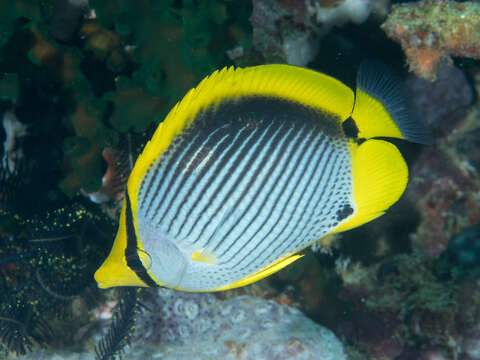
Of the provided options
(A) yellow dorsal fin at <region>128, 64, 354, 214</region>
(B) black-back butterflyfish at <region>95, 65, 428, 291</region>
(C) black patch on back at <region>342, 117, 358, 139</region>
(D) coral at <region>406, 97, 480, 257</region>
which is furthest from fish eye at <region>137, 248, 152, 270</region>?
(D) coral at <region>406, 97, 480, 257</region>

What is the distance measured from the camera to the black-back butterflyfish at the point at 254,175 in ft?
4.42

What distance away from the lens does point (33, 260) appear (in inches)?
90.7

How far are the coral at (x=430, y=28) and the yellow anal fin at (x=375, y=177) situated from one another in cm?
98

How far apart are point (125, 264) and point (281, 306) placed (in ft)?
4.87

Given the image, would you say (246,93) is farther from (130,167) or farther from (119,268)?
(130,167)

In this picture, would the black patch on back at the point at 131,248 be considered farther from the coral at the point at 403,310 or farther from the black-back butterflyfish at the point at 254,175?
the coral at the point at 403,310

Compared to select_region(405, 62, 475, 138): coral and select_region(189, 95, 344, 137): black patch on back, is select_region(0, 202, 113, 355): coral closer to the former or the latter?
select_region(189, 95, 344, 137): black patch on back

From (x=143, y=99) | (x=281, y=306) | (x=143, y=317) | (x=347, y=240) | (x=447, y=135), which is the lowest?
(x=143, y=317)

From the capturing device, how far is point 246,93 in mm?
1364

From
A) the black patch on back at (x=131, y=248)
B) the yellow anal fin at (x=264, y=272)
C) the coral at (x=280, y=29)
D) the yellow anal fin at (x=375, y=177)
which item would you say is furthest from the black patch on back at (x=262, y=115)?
the coral at (x=280, y=29)

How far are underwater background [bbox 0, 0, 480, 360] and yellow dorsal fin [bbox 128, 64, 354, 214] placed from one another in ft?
1.77

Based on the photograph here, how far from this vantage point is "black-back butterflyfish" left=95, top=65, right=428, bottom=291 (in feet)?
4.42

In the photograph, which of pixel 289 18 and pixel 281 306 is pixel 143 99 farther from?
pixel 281 306

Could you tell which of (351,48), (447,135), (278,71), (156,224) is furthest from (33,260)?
(447,135)
